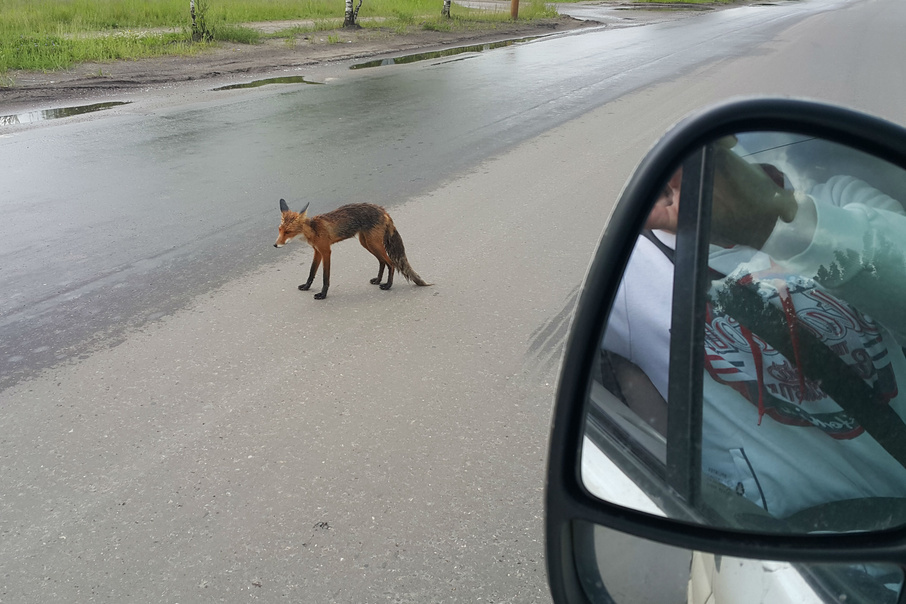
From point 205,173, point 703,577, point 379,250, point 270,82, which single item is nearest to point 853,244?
point 703,577

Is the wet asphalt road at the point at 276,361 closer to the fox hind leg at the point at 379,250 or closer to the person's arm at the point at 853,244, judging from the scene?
the fox hind leg at the point at 379,250

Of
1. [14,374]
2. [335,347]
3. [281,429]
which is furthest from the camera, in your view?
[335,347]

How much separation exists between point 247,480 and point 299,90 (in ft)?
35.4

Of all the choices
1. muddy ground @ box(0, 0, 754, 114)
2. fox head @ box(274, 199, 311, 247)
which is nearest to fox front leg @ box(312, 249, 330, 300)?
fox head @ box(274, 199, 311, 247)

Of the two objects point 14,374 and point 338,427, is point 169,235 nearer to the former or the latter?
point 14,374

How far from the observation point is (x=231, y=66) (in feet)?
51.0

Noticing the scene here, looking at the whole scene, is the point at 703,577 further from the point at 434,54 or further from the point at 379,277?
the point at 434,54

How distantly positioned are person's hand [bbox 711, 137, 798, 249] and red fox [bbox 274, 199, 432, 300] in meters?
3.91

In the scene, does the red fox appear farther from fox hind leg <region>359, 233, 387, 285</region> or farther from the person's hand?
the person's hand

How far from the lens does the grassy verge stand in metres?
15.4

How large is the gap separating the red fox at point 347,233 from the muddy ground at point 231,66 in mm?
7998

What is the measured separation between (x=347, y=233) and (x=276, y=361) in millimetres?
1264

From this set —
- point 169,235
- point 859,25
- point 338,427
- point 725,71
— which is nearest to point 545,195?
point 169,235

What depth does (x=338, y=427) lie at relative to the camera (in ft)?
12.1
